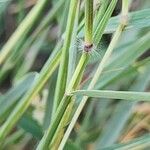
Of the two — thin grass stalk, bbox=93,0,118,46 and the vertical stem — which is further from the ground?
the vertical stem

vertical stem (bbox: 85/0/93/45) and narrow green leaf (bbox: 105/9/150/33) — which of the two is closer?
vertical stem (bbox: 85/0/93/45)

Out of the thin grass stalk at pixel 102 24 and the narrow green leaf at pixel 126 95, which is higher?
the thin grass stalk at pixel 102 24

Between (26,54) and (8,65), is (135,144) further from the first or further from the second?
(26,54)

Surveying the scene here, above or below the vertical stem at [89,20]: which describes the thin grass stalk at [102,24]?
below

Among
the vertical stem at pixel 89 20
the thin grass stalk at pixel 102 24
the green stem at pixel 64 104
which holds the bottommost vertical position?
the green stem at pixel 64 104

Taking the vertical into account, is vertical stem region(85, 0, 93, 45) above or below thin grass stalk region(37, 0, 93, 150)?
above

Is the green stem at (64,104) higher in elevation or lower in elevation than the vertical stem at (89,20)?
lower

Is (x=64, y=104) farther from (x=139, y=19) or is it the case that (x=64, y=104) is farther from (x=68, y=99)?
(x=139, y=19)

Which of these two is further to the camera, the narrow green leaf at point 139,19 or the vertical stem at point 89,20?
the narrow green leaf at point 139,19

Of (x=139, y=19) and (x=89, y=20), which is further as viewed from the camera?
(x=139, y=19)

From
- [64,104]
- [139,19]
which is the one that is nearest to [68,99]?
[64,104]

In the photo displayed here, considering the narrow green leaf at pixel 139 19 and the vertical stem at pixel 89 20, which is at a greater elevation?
the vertical stem at pixel 89 20

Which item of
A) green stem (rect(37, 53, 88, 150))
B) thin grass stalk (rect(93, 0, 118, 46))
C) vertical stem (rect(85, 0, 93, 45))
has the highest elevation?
vertical stem (rect(85, 0, 93, 45))
